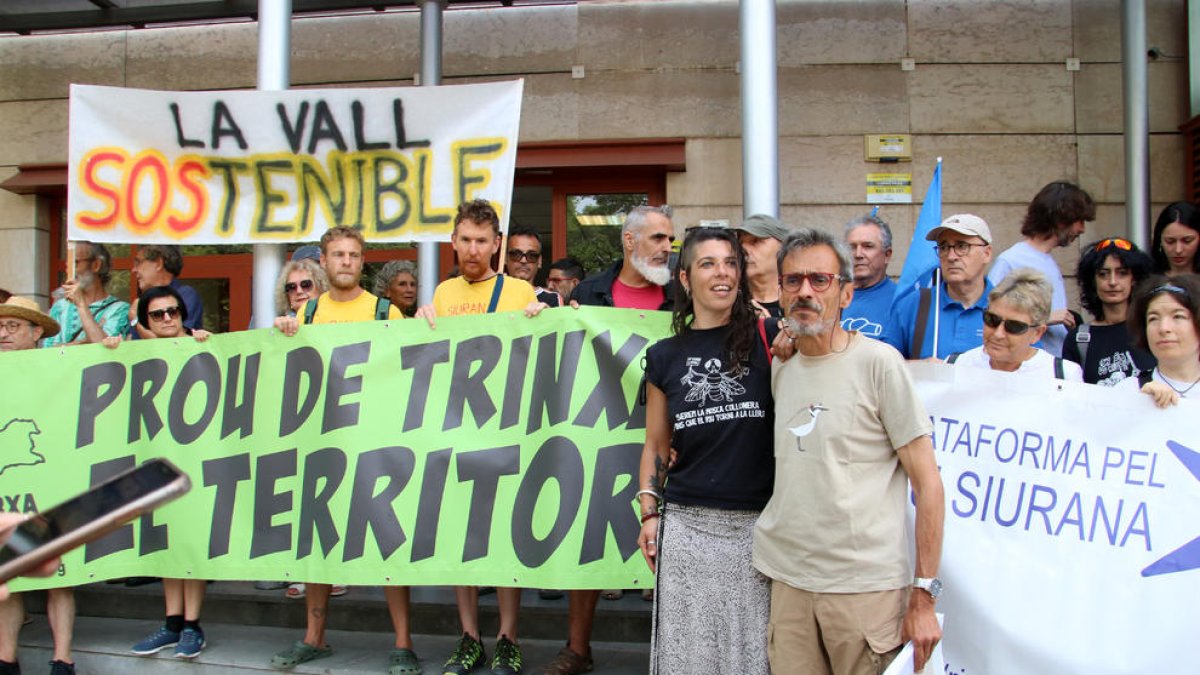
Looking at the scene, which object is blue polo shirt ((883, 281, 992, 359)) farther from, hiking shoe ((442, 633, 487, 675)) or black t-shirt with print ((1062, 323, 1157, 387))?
hiking shoe ((442, 633, 487, 675))

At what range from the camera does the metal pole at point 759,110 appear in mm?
5266

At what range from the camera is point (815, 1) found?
24.2 feet

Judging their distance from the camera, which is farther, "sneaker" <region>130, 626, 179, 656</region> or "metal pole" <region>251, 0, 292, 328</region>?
"metal pole" <region>251, 0, 292, 328</region>

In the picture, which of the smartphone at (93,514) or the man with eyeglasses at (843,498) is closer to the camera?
the smartphone at (93,514)

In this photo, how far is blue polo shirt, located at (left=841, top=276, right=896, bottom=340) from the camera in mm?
4062

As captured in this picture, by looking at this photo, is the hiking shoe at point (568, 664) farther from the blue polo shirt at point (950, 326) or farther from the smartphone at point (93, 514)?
the smartphone at point (93, 514)

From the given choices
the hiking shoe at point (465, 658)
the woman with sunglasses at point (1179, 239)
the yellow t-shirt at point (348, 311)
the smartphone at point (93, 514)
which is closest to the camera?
the smartphone at point (93, 514)

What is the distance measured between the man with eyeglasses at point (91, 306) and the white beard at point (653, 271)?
128 inches

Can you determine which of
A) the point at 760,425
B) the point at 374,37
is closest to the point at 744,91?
the point at 760,425

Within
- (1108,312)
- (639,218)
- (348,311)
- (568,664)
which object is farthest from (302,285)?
(1108,312)

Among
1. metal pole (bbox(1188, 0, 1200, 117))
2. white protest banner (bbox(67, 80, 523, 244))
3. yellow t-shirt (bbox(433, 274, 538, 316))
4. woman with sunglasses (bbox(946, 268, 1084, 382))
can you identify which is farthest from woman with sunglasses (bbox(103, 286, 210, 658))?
metal pole (bbox(1188, 0, 1200, 117))

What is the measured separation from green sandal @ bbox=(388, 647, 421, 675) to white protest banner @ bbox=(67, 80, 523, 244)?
7.47 feet

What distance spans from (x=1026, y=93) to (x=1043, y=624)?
5496mm

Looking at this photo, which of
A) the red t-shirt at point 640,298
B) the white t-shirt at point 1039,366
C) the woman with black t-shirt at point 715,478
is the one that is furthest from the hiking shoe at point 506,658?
the white t-shirt at point 1039,366
